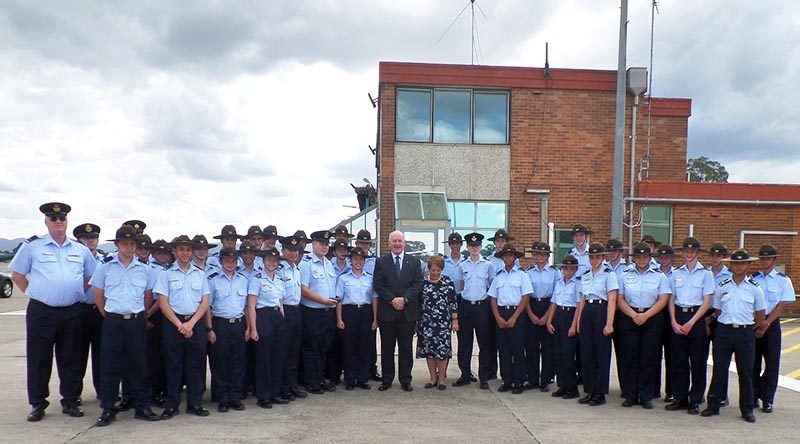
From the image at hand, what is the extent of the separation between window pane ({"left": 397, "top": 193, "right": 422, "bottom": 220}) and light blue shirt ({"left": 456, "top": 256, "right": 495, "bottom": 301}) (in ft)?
22.0

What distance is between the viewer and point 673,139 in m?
15.9

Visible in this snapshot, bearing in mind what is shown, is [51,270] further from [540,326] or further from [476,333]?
[540,326]

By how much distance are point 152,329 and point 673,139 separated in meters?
13.7

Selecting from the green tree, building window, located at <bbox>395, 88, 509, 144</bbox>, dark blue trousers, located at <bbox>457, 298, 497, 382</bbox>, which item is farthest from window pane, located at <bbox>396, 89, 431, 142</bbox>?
the green tree

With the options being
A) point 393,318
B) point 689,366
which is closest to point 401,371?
point 393,318

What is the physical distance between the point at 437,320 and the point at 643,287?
2292 millimetres

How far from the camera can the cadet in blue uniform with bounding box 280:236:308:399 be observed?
6777 mm

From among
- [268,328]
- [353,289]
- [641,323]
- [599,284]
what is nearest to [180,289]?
[268,328]

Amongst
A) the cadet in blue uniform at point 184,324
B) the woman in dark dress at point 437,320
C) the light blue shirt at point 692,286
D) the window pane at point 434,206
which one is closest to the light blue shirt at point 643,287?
the light blue shirt at point 692,286

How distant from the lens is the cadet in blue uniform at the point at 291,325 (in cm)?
678

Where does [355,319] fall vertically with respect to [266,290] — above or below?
below

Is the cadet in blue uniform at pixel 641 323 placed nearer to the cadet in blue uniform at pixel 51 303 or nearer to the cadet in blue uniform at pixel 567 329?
the cadet in blue uniform at pixel 567 329

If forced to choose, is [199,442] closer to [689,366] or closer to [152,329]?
[152,329]

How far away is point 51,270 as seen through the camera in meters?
5.89
